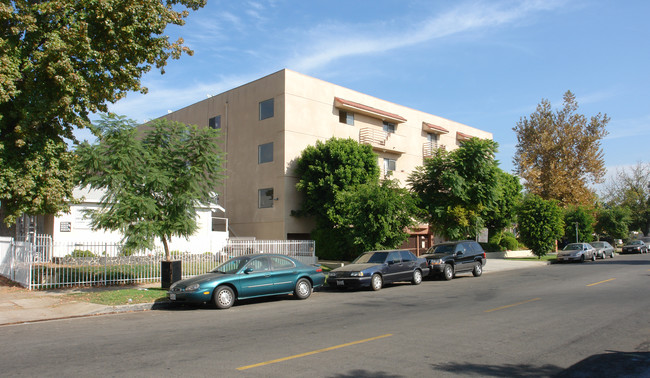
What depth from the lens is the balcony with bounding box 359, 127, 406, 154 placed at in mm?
32469

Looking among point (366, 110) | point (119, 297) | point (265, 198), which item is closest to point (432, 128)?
point (366, 110)

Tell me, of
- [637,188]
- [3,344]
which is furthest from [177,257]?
[637,188]

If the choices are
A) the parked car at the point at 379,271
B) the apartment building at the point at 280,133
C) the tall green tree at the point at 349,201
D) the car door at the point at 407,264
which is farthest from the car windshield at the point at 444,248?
the apartment building at the point at 280,133

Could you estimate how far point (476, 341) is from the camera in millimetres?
7824

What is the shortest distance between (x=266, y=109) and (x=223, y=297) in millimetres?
18898

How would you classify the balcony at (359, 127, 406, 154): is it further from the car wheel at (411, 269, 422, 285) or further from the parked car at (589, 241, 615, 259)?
the parked car at (589, 241, 615, 259)

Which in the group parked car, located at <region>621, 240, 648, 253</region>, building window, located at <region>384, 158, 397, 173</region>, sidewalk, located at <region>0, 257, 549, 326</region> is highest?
building window, located at <region>384, 158, 397, 173</region>

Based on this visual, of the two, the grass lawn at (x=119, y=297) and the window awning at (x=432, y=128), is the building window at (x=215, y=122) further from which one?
the grass lawn at (x=119, y=297)

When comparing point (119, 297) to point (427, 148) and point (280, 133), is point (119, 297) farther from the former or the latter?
point (427, 148)

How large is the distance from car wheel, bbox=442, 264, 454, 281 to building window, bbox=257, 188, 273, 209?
12.6 metres

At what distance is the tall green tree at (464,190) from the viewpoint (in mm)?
25391

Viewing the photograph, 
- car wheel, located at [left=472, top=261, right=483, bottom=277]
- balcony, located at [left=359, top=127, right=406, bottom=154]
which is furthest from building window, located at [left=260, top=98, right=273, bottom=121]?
car wheel, located at [left=472, top=261, right=483, bottom=277]

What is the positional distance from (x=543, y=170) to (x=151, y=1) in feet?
151

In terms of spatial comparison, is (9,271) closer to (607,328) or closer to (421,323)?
(421,323)
